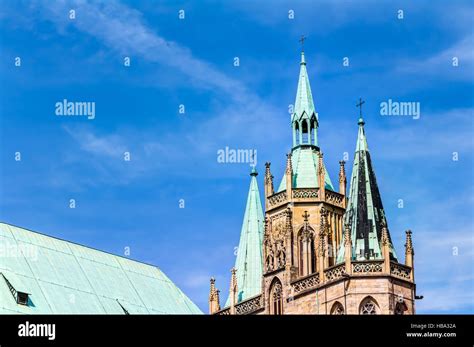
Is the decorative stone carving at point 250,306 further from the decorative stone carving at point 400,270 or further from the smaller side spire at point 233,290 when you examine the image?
the decorative stone carving at point 400,270

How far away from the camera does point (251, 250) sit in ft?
317

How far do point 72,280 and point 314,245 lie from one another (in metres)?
18.3

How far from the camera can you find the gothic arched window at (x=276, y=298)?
85.8 metres

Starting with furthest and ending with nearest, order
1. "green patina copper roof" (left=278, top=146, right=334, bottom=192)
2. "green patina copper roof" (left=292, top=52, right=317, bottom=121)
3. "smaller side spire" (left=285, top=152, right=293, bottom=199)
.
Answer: "green patina copper roof" (left=292, top=52, right=317, bottom=121)
"green patina copper roof" (left=278, top=146, right=334, bottom=192)
"smaller side spire" (left=285, top=152, right=293, bottom=199)

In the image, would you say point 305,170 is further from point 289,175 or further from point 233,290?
point 233,290

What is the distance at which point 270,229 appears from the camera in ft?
300

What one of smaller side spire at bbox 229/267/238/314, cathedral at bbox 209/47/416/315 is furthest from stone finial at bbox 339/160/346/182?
smaller side spire at bbox 229/267/238/314

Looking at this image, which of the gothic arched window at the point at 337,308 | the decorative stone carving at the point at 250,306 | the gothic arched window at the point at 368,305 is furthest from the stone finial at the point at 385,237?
the decorative stone carving at the point at 250,306

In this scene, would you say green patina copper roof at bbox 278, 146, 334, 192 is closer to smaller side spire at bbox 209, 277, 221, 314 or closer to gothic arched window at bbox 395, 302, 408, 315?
smaller side spire at bbox 209, 277, 221, 314

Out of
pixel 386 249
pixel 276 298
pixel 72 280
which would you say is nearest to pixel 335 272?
pixel 386 249

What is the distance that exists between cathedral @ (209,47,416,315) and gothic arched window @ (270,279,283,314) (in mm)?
65

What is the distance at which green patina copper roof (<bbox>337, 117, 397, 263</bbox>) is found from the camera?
80.6 metres
